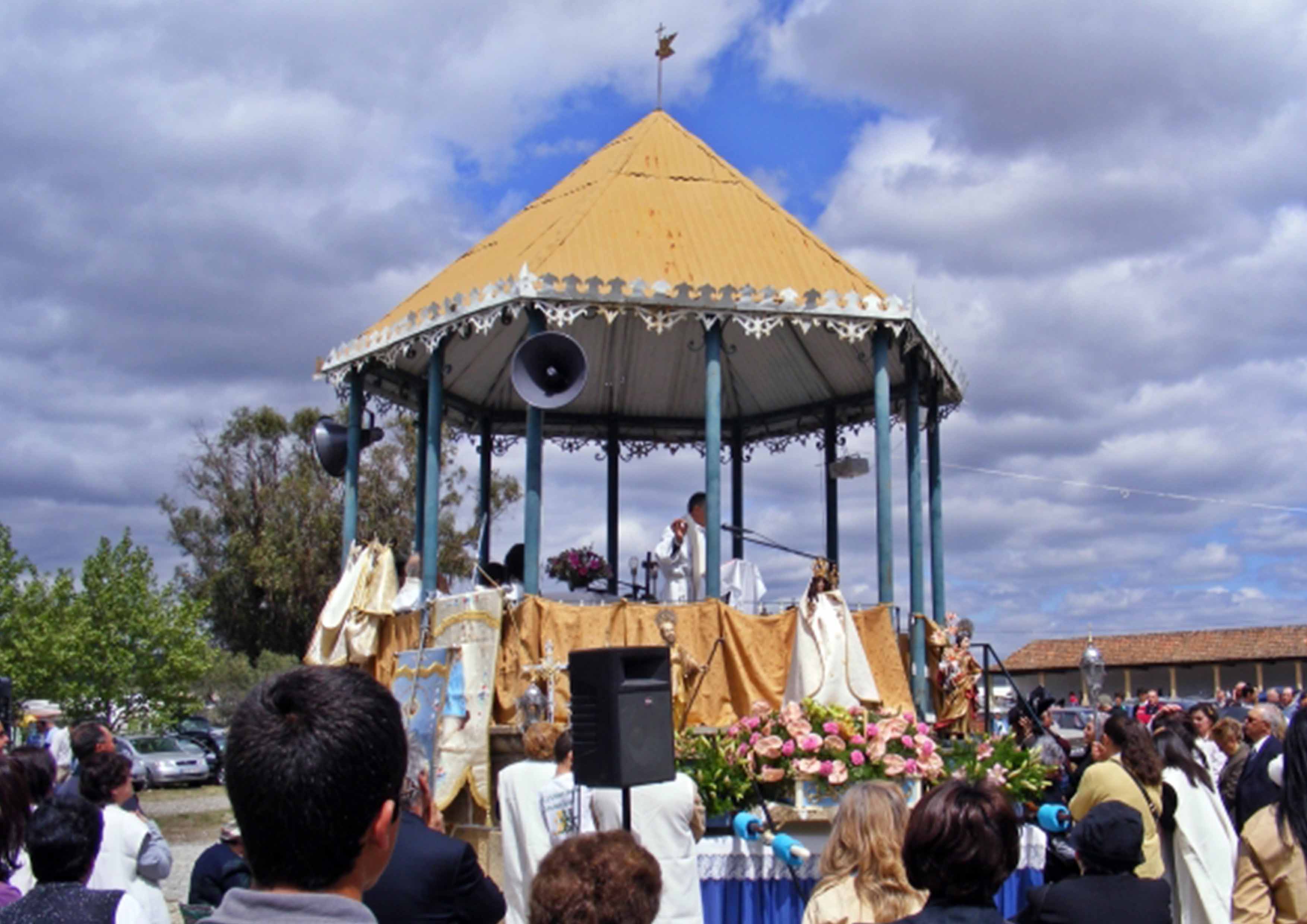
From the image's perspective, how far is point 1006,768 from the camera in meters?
9.48

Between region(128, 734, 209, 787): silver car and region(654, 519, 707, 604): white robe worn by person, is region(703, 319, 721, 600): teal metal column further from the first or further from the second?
region(128, 734, 209, 787): silver car

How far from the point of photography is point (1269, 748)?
276 inches

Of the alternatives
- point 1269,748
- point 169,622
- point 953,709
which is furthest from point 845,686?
point 169,622

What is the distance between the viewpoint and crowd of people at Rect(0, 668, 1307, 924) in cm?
209

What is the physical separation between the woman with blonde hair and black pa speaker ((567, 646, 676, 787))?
58.6 inches

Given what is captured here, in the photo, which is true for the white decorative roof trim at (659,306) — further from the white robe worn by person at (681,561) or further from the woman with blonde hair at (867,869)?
the woman with blonde hair at (867,869)

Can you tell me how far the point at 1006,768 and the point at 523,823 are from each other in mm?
4236

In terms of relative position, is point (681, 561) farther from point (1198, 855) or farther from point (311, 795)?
point (311, 795)

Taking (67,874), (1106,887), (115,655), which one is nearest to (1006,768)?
(1106,887)

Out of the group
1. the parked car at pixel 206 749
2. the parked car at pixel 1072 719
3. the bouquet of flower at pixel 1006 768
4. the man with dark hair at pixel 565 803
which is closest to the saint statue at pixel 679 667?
the bouquet of flower at pixel 1006 768

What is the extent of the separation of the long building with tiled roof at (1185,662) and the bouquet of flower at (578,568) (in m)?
31.2

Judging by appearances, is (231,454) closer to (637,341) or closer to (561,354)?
(637,341)

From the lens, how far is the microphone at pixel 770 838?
776cm

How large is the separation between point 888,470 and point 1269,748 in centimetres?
593
